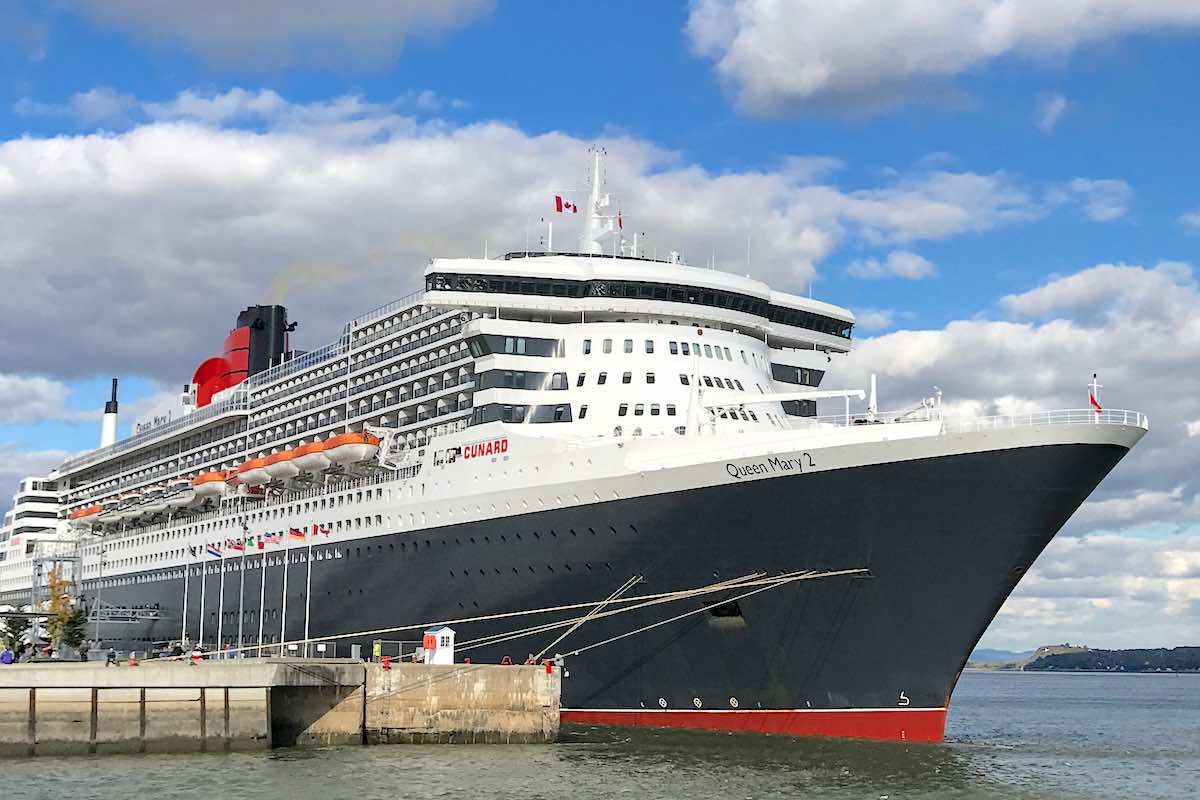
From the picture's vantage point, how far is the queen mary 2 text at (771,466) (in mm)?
29344

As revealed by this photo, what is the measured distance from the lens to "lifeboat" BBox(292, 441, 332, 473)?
42531 mm

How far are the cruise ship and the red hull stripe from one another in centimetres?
5

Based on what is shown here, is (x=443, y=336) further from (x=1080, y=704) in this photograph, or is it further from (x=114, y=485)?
(x=1080, y=704)

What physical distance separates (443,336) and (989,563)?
17.5m

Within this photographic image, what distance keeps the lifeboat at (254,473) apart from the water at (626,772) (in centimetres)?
1716

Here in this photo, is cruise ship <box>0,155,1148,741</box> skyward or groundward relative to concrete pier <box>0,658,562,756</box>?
skyward

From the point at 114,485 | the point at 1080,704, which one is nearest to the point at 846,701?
the point at 114,485

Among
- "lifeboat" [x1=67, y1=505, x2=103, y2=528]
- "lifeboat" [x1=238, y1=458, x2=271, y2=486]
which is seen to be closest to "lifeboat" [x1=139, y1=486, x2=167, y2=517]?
"lifeboat" [x1=67, y1=505, x2=103, y2=528]

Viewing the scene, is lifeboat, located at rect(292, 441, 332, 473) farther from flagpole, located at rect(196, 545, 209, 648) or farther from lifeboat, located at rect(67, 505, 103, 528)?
lifeboat, located at rect(67, 505, 103, 528)

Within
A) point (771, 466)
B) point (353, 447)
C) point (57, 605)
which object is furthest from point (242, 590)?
point (771, 466)

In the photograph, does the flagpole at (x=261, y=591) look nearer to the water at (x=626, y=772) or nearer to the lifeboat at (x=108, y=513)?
the water at (x=626, y=772)

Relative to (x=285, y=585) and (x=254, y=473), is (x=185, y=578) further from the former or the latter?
(x=285, y=585)

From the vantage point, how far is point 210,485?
170 feet

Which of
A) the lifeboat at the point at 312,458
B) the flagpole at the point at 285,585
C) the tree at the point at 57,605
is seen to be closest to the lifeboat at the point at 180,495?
the tree at the point at 57,605
